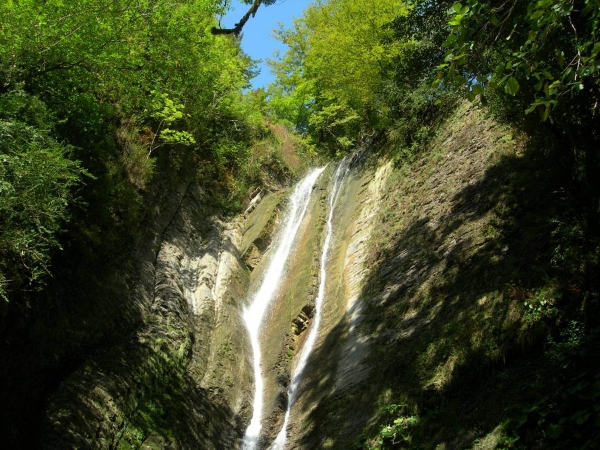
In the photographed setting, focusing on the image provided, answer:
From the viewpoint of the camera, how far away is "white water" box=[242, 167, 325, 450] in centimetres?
1125

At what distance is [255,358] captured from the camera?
13.1 m

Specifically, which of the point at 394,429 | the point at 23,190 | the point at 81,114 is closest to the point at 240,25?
the point at 81,114

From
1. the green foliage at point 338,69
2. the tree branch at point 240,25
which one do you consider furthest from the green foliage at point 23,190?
the green foliage at point 338,69

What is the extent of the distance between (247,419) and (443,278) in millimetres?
5551

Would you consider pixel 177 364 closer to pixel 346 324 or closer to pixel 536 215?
pixel 346 324

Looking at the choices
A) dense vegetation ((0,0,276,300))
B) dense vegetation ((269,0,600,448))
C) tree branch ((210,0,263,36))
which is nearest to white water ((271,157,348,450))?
dense vegetation ((269,0,600,448))

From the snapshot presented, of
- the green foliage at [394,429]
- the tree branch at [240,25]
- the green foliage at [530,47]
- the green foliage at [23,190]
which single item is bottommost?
the green foliage at [394,429]

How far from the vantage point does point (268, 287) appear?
1564 cm

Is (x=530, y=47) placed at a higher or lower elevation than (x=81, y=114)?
lower

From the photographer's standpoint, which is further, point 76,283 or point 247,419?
point 247,419

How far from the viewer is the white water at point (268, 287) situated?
11250 mm

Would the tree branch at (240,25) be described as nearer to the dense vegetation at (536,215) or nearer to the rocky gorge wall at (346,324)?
the dense vegetation at (536,215)

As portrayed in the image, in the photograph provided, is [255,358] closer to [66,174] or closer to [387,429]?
[387,429]

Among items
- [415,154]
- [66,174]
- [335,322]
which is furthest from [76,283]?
[415,154]
